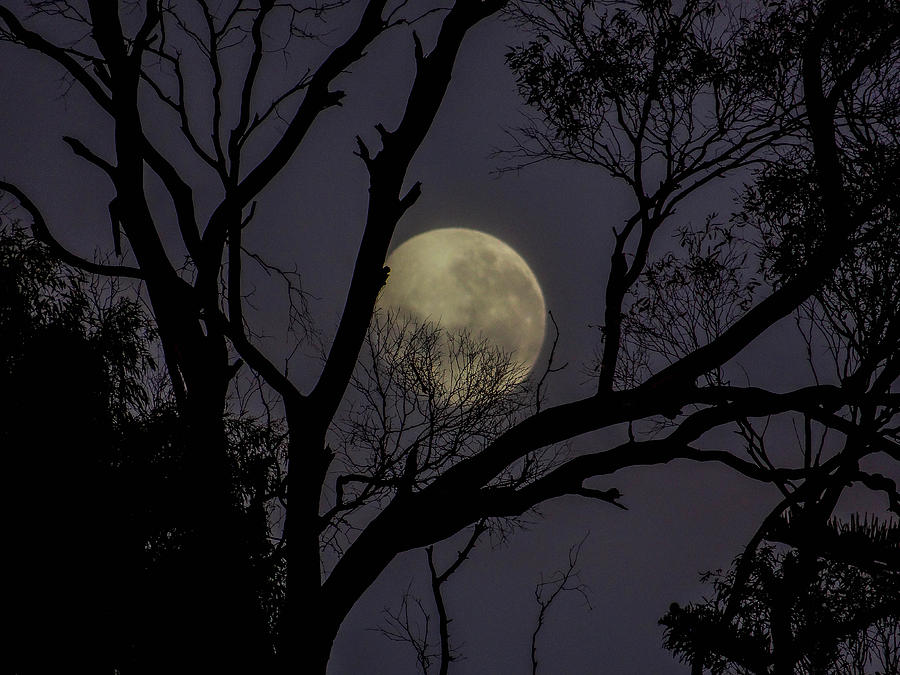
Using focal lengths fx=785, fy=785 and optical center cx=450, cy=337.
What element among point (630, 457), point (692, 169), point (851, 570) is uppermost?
point (692, 169)

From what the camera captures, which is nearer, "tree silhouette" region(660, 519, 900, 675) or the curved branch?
"tree silhouette" region(660, 519, 900, 675)

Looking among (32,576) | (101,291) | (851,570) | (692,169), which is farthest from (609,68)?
(32,576)

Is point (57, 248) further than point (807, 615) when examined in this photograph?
Yes

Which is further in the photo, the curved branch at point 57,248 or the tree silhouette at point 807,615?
the curved branch at point 57,248

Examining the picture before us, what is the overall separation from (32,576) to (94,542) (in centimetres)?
83

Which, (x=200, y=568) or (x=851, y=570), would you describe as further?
(x=200, y=568)

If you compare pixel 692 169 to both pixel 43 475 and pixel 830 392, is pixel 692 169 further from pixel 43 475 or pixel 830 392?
pixel 43 475

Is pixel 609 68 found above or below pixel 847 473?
above

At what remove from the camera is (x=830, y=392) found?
18.1 ft

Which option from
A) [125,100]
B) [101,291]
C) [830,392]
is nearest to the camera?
[830,392]

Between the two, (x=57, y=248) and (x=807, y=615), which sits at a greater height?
(x=57, y=248)

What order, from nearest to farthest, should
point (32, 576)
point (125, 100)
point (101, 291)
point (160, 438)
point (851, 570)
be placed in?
point (851, 570)
point (125, 100)
point (32, 576)
point (160, 438)
point (101, 291)

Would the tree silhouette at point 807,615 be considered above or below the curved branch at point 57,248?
below

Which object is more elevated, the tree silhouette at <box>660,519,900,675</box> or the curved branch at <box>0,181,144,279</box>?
the curved branch at <box>0,181,144,279</box>
